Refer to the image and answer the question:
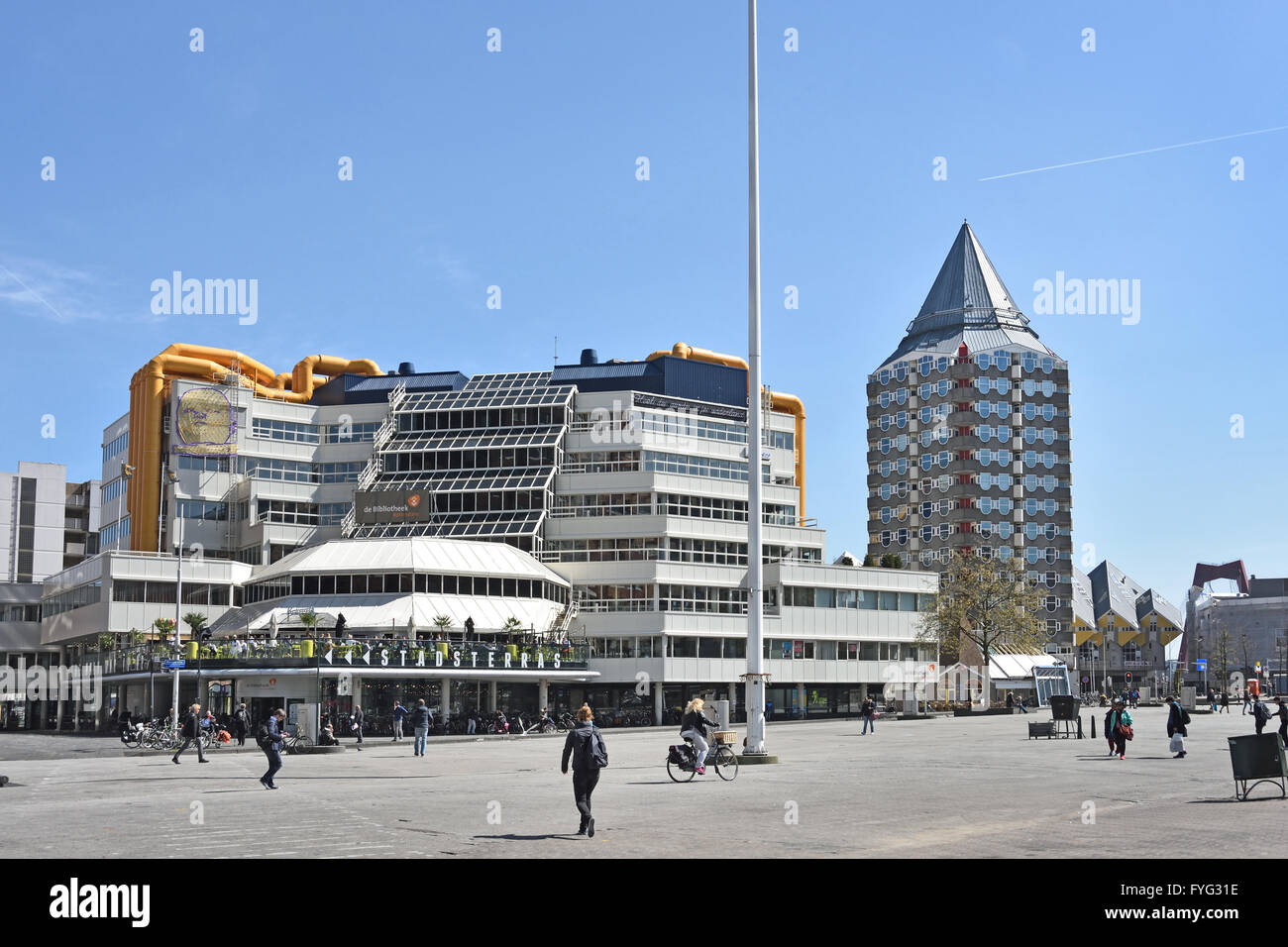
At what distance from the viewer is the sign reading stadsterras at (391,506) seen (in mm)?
93562

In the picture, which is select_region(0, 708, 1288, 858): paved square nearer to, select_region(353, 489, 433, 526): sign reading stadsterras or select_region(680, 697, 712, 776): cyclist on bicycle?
select_region(680, 697, 712, 776): cyclist on bicycle

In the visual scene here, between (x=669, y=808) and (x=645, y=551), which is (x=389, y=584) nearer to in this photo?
(x=645, y=551)

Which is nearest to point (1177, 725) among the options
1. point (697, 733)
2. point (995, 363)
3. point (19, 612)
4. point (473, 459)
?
point (697, 733)

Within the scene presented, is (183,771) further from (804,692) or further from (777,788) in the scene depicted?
(804,692)

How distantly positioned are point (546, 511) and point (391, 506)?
1093 cm

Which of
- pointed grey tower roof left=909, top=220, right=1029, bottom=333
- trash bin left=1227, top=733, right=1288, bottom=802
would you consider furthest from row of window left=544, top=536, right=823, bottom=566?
pointed grey tower roof left=909, top=220, right=1029, bottom=333

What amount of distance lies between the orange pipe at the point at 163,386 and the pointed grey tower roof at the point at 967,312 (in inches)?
3021

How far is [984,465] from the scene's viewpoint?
150 meters

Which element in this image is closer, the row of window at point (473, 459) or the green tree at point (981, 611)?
the green tree at point (981, 611)

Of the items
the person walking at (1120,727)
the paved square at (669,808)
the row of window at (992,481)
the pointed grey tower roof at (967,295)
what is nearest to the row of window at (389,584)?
the paved square at (669,808)

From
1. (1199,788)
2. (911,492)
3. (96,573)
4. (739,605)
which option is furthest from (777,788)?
(911,492)

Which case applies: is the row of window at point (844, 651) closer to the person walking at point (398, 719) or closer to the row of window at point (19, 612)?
the person walking at point (398, 719)

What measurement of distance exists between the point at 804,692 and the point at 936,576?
14.6 m
